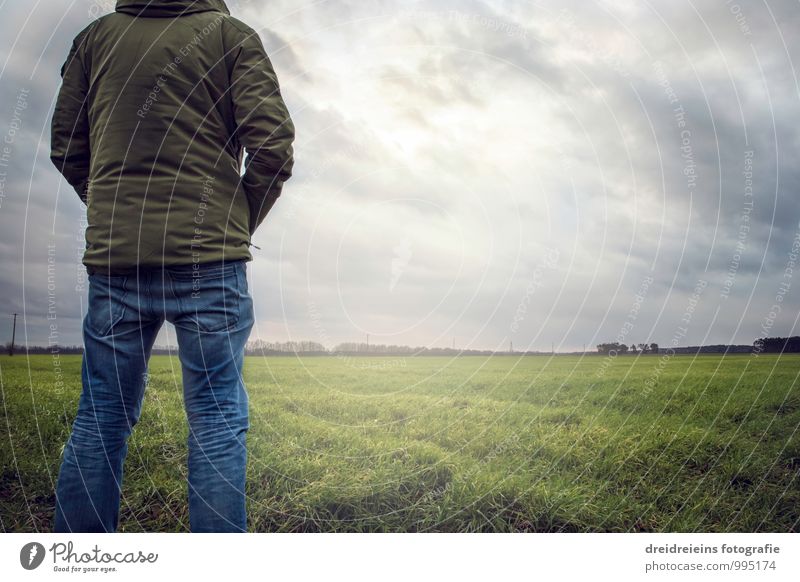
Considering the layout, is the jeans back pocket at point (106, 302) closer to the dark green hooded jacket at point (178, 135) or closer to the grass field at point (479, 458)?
the dark green hooded jacket at point (178, 135)

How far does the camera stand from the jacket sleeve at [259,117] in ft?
8.06

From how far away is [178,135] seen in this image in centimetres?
240

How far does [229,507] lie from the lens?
2.40 meters

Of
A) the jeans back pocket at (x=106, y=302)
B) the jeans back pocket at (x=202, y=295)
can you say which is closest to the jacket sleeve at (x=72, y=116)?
the jeans back pocket at (x=106, y=302)

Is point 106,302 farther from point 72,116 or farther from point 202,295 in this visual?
point 72,116

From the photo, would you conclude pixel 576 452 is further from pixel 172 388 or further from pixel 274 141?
pixel 172 388

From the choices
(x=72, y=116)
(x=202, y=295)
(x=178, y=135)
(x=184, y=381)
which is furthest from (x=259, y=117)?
(x=184, y=381)

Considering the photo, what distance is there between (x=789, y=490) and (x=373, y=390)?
141 inches

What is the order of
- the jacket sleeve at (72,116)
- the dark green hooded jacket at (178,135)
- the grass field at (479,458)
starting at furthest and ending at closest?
the grass field at (479,458)
the jacket sleeve at (72,116)
the dark green hooded jacket at (178,135)

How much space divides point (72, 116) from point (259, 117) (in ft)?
3.12

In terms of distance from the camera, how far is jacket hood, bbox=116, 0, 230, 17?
2.53 metres

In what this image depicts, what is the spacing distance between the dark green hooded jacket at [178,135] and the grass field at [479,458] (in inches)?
65.8

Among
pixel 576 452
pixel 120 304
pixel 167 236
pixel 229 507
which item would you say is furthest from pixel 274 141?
pixel 576 452
